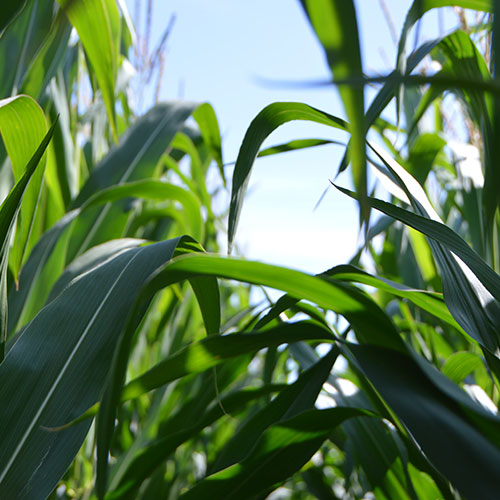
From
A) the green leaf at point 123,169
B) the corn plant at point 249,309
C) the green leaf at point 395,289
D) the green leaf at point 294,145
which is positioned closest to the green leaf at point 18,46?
the corn plant at point 249,309

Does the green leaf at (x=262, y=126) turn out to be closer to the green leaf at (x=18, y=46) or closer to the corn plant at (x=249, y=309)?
the corn plant at (x=249, y=309)

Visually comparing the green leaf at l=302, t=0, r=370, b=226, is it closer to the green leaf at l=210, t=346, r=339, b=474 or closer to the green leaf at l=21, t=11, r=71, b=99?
the green leaf at l=210, t=346, r=339, b=474

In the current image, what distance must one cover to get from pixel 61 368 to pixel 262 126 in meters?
0.17

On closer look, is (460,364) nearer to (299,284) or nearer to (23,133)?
(299,284)

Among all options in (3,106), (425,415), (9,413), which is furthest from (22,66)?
(425,415)

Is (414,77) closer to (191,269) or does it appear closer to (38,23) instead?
(191,269)

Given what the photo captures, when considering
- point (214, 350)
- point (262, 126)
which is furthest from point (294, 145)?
point (214, 350)

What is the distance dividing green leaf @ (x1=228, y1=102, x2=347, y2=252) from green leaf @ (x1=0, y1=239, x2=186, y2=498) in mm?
47

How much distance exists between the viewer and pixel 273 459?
1.00 feet

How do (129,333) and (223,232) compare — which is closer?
(129,333)

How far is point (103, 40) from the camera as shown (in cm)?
32

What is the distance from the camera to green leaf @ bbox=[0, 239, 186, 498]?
25 centimetres

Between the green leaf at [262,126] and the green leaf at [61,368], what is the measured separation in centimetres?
5

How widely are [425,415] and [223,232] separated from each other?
67cm
